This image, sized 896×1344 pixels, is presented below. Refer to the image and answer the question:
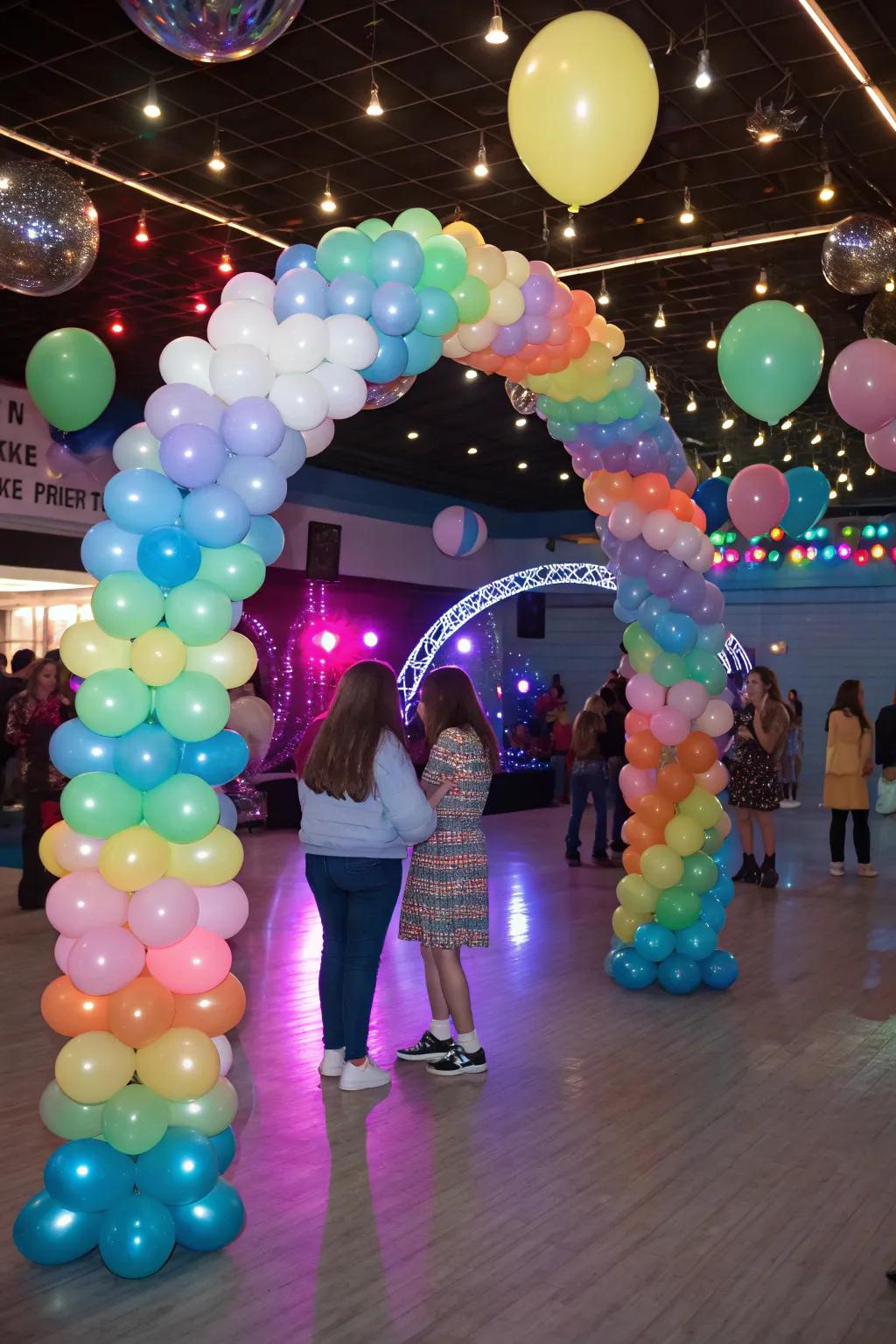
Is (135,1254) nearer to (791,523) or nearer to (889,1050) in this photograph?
(889,1050)

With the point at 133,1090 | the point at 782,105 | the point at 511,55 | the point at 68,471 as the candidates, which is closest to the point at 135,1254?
the point at 133,1090

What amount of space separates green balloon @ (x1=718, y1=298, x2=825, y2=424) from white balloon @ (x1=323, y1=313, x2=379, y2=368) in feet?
7.76

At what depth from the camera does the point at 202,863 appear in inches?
122

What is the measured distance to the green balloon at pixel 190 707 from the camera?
3.09 metres

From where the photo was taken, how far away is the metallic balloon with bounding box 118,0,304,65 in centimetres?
329

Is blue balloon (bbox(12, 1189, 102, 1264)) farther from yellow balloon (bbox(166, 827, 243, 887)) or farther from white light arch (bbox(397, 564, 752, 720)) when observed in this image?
white light arch (bbox(397, 564, 752, 720))

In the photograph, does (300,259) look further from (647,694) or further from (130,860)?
(647,694)

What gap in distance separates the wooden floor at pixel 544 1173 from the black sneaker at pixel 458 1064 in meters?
0.07

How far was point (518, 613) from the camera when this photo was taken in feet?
57.9

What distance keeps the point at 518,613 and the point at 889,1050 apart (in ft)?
43.1

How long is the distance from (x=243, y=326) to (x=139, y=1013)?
185cm

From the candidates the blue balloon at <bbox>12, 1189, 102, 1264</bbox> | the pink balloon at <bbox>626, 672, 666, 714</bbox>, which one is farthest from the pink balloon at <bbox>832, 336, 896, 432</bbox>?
the blue balloon at <bbox>12, 1189, 102, 1264</bbox>

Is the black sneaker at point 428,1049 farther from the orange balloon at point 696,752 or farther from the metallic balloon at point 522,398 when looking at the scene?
the metallic balloon at point 522,398

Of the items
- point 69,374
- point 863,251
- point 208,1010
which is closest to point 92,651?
point 208,1010
